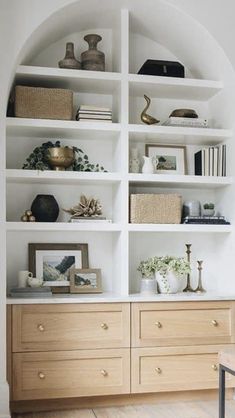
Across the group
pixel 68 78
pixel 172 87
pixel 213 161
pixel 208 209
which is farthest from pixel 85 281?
pixel 172 87

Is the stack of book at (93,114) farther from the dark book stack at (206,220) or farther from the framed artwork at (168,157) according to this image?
the dark book stack at (206,220)

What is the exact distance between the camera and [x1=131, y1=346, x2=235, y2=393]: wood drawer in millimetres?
3531

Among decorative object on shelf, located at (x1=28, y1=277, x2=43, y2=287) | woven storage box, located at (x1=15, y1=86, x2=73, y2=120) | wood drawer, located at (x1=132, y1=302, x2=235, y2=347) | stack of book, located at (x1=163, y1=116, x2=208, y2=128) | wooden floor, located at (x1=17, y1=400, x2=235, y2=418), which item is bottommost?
wooden floor, located at (x1=17, y1=400, x2=235, y2=418)

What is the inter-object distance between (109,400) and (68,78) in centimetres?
207

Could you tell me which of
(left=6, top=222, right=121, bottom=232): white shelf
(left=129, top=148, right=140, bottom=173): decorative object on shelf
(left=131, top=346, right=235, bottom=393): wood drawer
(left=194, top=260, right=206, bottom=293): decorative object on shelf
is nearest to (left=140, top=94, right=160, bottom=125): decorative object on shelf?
(left=129, top=148, right=140, bottom=173): decorative object on shelf

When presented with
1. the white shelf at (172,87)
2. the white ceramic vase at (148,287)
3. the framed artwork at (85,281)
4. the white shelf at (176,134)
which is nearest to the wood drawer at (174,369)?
the white ceramic vase at (148,287)

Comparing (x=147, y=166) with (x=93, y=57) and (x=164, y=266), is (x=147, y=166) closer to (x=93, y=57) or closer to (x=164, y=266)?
(x=164, y=266)

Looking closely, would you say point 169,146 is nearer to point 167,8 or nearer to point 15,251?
point 167,8

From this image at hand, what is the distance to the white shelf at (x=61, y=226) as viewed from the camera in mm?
3465

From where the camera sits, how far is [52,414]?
3.38 metres

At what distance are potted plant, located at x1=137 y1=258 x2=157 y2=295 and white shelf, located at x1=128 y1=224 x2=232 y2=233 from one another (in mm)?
228

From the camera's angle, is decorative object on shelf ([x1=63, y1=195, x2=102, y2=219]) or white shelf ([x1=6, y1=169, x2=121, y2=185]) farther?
decorative object on shelf ([x1=63, y1=195, x2=102, y2=219])

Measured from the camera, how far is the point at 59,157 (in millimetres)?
3639

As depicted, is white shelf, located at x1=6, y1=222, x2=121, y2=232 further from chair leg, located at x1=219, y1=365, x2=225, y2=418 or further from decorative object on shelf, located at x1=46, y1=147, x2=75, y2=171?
chair leg, located at x1=219, y1=365, x2=225, y2=418
